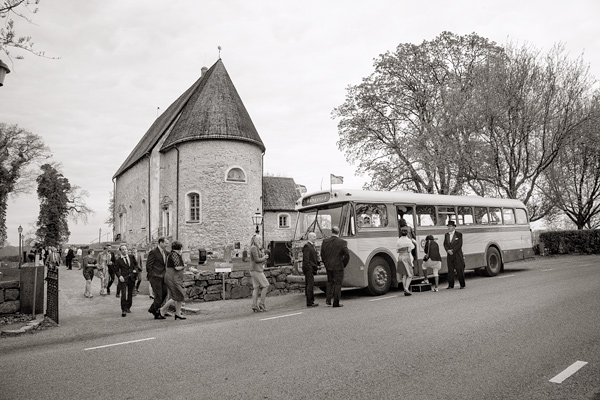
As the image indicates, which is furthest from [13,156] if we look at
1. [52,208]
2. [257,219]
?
[257,219]

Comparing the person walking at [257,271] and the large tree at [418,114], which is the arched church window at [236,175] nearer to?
the large tree at [418,114]

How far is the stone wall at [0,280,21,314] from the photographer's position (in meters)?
9.82

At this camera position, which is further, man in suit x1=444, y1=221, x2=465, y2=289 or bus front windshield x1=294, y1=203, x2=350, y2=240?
man in suit x1=444, y1=221, x2=465, y2=289

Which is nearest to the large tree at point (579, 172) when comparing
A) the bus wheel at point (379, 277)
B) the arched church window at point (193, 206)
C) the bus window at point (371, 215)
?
the bus window at point (371, 215)

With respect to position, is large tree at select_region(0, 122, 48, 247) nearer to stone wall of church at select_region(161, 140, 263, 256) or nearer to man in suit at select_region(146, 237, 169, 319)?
stone wall of church at select_region(161, 140, 263, 256)

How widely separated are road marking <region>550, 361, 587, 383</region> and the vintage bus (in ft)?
22.2

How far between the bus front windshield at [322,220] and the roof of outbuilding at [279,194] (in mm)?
26844

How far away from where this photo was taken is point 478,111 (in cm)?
2411

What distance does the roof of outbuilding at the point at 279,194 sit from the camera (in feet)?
130

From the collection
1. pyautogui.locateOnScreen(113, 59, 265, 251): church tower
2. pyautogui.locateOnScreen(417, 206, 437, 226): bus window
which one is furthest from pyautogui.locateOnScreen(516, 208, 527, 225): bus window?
pyautogui.locateOnScreen(113, 59, 265, 251): church tower

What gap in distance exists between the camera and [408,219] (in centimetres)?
1314

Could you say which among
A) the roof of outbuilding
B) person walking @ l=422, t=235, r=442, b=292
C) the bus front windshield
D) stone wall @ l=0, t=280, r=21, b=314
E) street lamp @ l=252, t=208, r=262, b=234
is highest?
the roof of outbuilding

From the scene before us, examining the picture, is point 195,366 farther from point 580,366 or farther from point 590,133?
point 590,133

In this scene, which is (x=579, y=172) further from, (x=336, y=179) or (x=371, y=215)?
(x=371, y=215)
